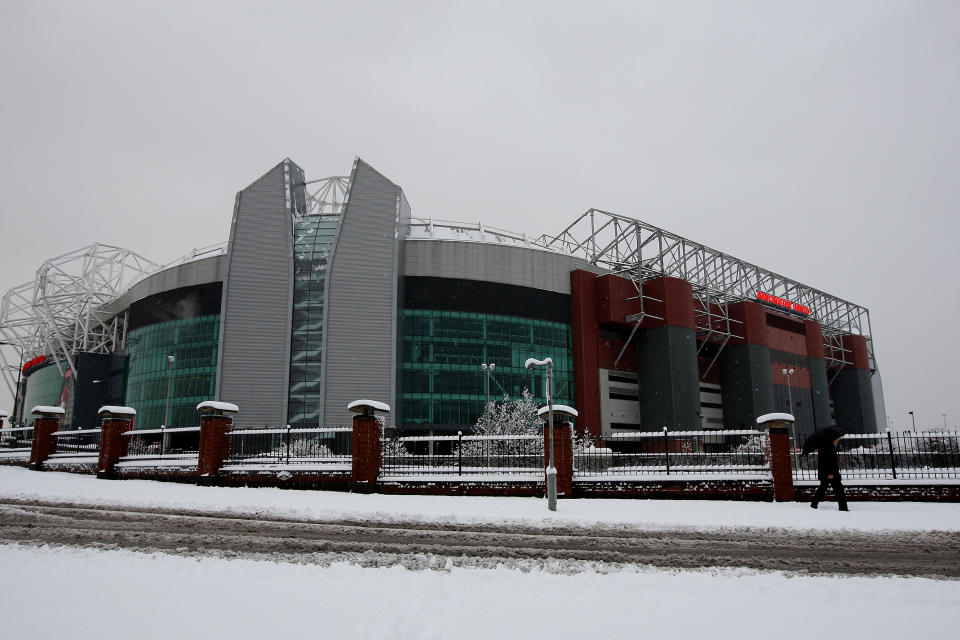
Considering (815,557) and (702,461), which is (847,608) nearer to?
(815,557)

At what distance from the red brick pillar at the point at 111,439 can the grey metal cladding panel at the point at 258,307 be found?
2888cm

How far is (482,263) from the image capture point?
2371 inches

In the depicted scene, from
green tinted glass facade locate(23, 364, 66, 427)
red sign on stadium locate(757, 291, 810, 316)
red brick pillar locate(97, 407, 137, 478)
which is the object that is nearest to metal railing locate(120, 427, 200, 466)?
red brick pillar locate(97, 407, 137, 478)

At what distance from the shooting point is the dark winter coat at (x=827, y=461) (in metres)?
14.5

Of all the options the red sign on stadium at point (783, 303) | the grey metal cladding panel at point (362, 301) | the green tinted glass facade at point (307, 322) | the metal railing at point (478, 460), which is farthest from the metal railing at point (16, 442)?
the red sign on stadium at point (783, 303)

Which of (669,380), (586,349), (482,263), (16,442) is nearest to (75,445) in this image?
(16,442)

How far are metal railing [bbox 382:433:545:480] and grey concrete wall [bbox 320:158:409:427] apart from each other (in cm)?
2930

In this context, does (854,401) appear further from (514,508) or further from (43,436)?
(43,436)

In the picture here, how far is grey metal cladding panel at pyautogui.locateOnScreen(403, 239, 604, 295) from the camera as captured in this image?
2335 inches

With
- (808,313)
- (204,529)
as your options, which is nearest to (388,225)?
(204,529)

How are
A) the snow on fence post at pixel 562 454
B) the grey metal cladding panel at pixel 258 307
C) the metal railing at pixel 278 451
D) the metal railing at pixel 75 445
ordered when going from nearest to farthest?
the snow on fence post at pixel 562 454, the metal railing at pixel 278 451, the metal railing at pixel 75 445, the grey metal cladding panel at pixel 258 307

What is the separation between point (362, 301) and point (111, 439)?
3165cm

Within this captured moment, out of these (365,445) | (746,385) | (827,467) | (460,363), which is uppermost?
(460,363)

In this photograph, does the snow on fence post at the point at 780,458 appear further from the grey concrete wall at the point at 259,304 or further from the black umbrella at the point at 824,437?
the grey concrete wall at the point at 259,304
